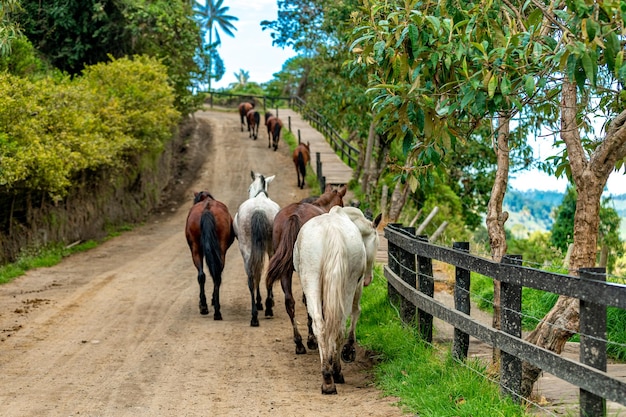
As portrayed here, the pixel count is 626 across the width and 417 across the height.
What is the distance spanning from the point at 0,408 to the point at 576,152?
5.40 meters

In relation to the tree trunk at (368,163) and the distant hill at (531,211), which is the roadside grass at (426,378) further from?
the tree trunk at (368,163)

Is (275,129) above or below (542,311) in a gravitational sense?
above

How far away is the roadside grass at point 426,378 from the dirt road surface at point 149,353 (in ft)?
0.65

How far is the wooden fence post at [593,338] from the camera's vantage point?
485cm

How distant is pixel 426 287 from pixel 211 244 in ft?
13.2

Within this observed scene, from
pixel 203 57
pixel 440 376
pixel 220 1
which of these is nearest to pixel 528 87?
pixel 440 376

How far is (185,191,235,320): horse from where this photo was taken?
11188mm

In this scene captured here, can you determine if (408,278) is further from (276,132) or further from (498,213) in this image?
(276,132)

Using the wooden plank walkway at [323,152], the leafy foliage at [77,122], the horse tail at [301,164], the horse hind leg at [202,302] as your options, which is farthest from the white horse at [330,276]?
the horse tail at [301,164]

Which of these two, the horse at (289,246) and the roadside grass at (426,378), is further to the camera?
the horse at (289,246)

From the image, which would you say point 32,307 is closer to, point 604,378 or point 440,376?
point 440,376

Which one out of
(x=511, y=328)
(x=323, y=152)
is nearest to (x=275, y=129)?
(x=323, y=152)

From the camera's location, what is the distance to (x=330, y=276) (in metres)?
7.33

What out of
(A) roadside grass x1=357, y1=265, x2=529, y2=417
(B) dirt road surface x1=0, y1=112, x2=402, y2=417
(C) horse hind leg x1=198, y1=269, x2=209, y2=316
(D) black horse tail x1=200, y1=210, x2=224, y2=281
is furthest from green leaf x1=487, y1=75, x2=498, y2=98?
(C) horse hind leg x1=198, y1=269, x2=209, y2=316
